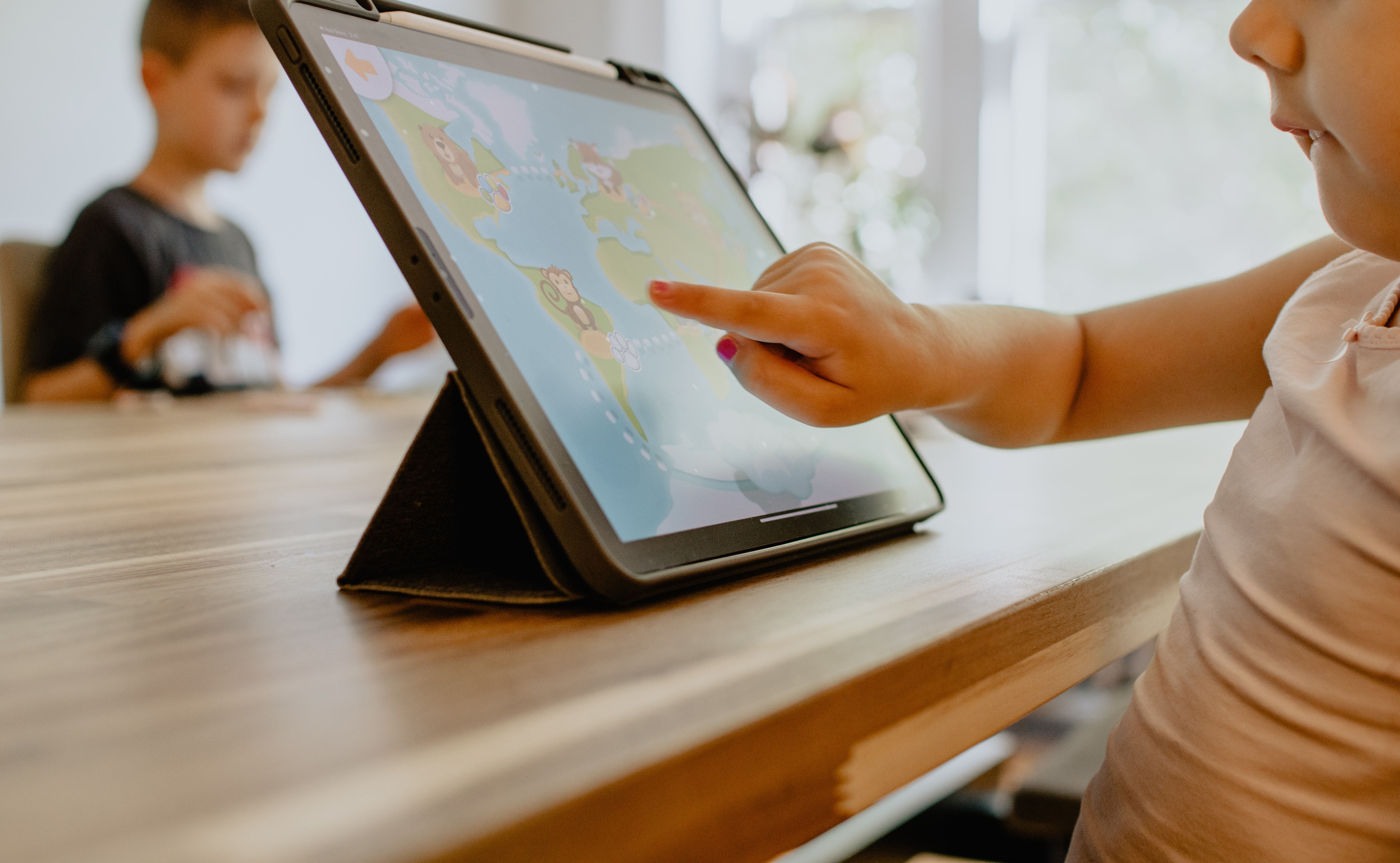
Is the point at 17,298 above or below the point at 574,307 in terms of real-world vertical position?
below

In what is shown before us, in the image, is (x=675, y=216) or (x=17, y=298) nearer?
(x=675, y=216)

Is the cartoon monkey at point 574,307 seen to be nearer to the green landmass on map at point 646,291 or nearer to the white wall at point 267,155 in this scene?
the green landmass on map at point 646,291

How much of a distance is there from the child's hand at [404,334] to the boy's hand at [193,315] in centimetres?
17

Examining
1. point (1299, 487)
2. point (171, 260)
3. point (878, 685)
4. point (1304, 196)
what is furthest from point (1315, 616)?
point (1304, 196)

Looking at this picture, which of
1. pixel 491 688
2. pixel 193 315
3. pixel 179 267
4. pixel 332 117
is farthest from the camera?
pixel 179 267

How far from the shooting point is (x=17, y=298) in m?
1.56

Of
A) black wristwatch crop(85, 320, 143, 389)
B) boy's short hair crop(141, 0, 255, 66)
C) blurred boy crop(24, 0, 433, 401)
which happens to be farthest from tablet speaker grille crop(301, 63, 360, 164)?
boy's short hair crop(141, 0, 255, 66)

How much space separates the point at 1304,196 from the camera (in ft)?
8.34

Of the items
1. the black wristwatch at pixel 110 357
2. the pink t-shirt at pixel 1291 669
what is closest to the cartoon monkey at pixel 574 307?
the pink t-shirt at pixel 1291 669

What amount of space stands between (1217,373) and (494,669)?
44 centimetres

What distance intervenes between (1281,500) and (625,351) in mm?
249

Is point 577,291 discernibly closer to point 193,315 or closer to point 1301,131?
point 1301,131

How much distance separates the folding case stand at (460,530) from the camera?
13.0 inches

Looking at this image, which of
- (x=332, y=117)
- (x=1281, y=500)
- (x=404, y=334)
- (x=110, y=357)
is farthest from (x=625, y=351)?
(x=110, y=357)
